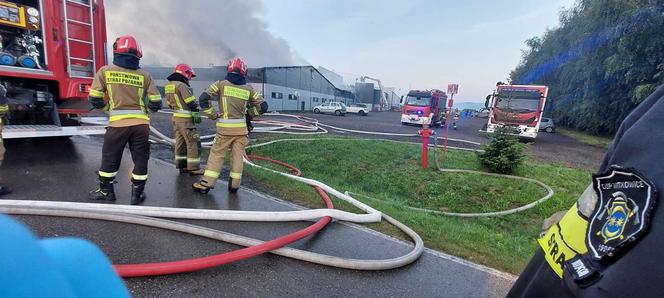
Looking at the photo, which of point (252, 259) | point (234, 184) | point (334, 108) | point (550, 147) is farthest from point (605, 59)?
point (252, 259)

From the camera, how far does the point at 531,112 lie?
13.7 meters

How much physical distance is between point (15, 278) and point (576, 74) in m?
28.1

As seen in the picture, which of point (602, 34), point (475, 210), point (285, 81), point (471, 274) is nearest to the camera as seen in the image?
point (471, 274)

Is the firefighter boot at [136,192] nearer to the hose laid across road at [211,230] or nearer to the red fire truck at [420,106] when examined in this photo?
the hose laid across road at [211,230]

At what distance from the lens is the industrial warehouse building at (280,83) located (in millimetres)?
29388

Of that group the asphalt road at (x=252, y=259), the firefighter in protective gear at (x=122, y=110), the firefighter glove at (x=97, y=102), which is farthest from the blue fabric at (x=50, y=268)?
the firefighter glove at (x=97, y=102)

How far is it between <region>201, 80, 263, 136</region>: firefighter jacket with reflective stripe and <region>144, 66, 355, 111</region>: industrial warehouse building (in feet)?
83.0

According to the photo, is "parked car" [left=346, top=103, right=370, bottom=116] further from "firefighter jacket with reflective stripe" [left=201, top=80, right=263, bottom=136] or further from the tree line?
"firefighter jacket with reflective stripe" [left=201, top=80, right=263, bottom=136]

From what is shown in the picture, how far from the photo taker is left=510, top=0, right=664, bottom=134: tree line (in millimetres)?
15781

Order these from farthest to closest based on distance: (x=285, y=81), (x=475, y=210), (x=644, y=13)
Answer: (x=285, y=81) < (x=644, y=13) < (x=475, y=210)

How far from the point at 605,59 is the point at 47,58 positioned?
995 inches

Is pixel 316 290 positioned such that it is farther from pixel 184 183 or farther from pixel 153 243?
pixel 184 183

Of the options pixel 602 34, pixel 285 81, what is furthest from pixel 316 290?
pixel 285 81

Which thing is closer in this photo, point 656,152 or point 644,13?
point 656,152
